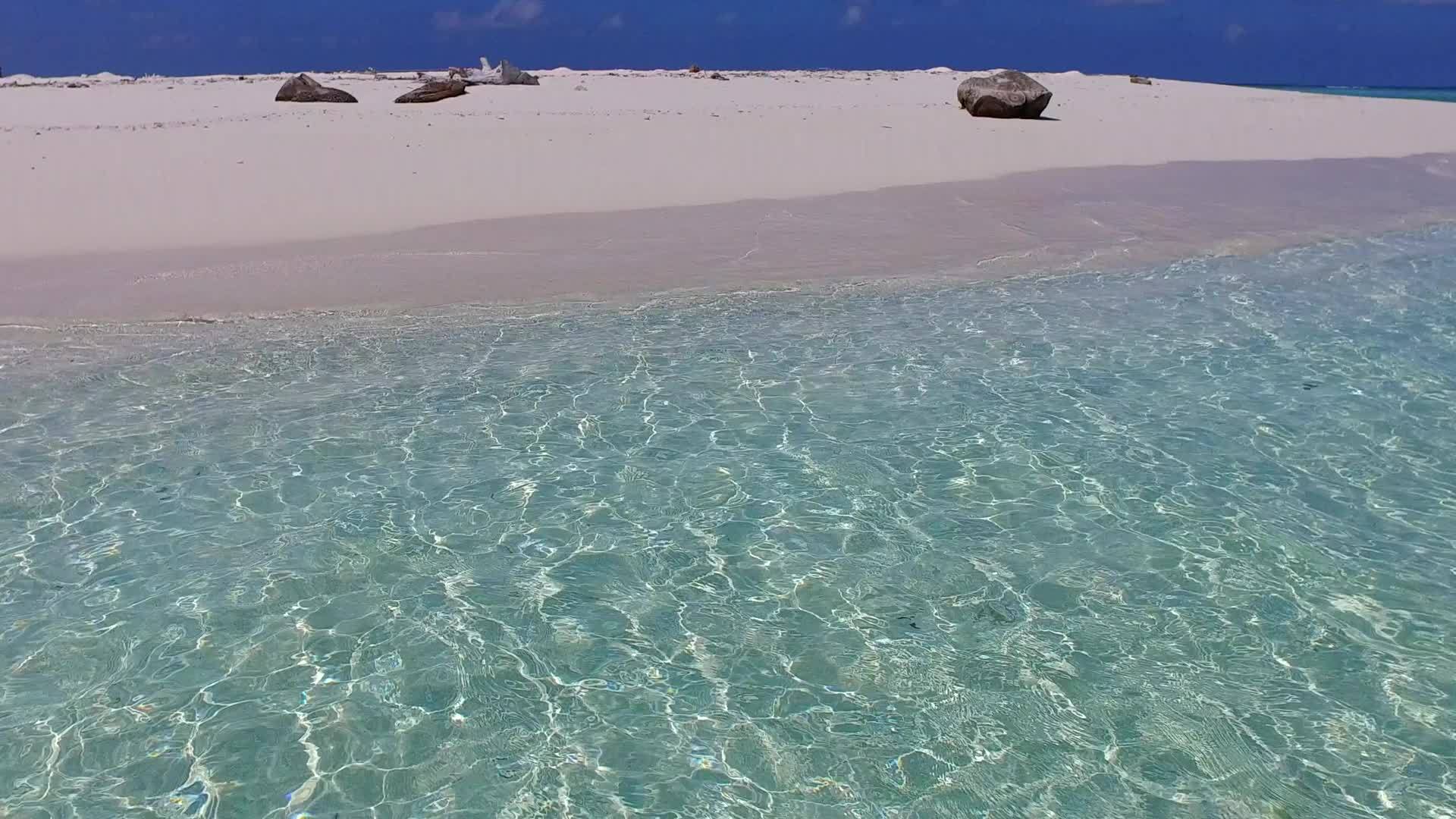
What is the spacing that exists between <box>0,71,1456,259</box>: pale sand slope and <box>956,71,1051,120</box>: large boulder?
65 cm

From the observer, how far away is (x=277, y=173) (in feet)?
55.2

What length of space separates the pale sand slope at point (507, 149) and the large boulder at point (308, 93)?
457 mm

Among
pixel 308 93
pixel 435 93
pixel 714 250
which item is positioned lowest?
pixel 714 250

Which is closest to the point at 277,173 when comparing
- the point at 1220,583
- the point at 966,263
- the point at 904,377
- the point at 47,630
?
the point at 966,263

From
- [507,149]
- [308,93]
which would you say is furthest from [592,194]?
[308,93]

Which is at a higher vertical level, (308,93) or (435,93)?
(308,93)

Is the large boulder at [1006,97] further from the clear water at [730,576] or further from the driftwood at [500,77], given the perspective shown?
the clear water at [730,576]

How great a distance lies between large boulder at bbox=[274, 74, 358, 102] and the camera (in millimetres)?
26188

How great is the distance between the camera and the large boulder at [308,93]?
85.9ft

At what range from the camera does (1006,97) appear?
2589cm

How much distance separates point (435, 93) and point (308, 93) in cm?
298

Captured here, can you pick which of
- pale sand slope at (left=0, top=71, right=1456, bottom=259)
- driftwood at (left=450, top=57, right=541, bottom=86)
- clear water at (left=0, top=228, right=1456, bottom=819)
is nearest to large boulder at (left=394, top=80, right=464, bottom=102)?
pale sand slope at (left=0, top=71, right=1456, bottom=259)

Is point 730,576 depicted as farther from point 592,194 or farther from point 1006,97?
point 1006,97

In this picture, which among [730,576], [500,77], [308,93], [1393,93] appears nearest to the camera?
[730,576]
